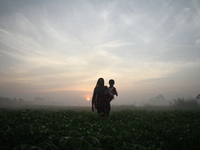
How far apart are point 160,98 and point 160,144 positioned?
11688 cm

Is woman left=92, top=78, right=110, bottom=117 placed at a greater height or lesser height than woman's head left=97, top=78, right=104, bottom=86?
lesser

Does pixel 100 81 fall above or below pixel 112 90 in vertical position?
above

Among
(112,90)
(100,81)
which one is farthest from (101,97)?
(100,81)

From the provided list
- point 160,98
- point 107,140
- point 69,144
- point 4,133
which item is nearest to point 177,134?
point 107,140

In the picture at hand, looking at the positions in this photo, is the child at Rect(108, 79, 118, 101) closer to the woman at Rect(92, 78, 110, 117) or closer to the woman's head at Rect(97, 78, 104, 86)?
the woman at Rect(92, 78, 110, 117)

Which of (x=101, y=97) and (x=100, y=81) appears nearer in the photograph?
(x=100, y=81)

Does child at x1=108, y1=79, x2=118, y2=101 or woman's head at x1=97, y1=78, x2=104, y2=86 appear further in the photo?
child at x1=108, y1=79, x2=118, y2=101

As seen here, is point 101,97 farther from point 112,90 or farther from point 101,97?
point 112,90

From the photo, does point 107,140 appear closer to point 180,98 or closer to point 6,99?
point 180,98

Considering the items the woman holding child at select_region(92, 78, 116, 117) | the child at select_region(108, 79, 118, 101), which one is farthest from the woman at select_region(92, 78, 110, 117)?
the child at select_region(108, 79, 118, 101)

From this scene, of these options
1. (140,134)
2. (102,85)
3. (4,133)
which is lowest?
(140,134)

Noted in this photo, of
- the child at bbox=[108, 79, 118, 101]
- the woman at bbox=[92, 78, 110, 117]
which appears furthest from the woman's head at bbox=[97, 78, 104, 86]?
the child at bbox=[108, 79, 118, 101]

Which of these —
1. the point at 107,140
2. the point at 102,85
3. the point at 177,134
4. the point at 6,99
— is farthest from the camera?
the point at 6,99

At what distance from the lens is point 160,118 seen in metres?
9.71
